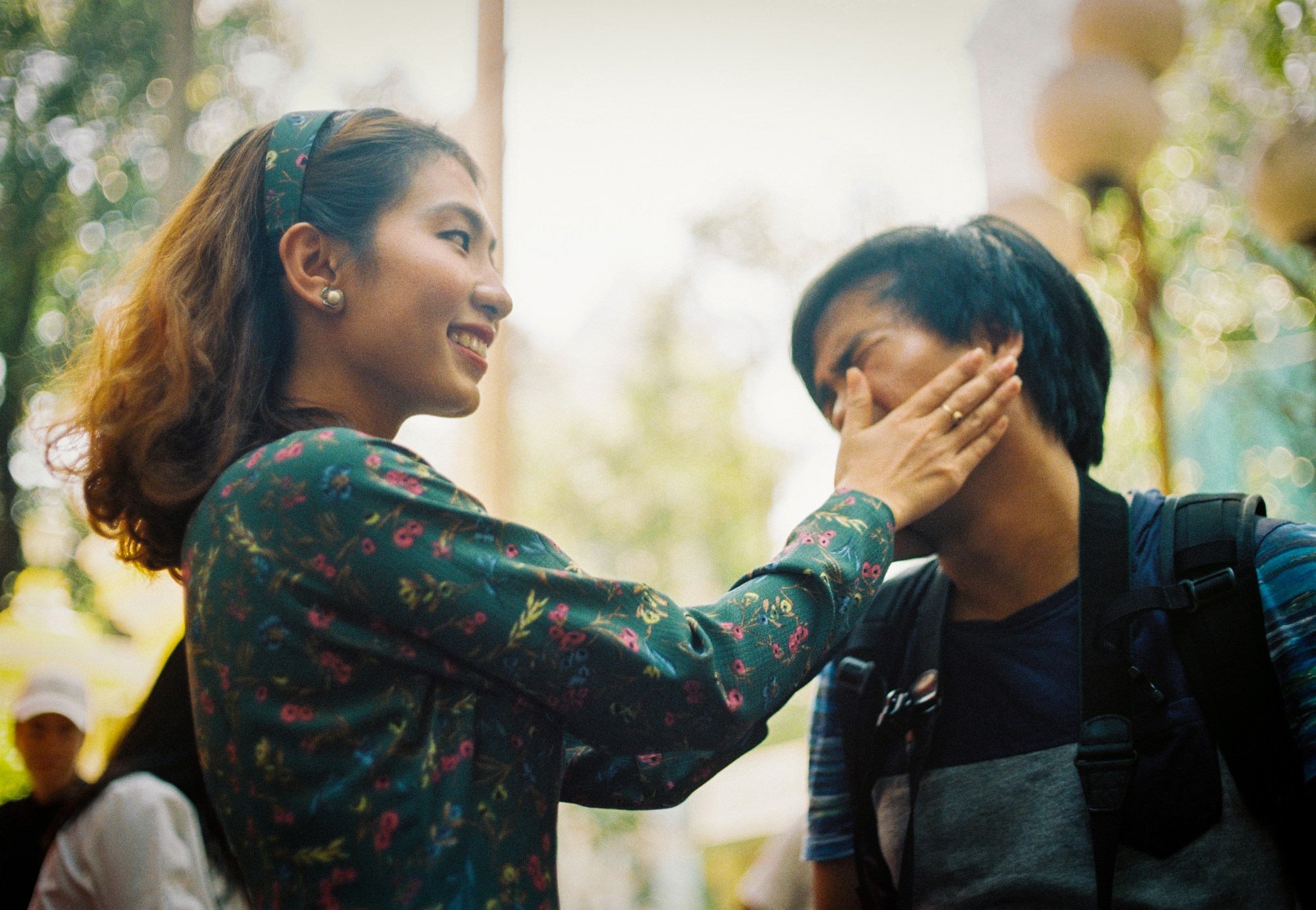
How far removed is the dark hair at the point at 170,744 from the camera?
125cm

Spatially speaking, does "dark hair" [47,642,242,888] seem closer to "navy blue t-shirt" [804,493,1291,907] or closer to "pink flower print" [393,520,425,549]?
"pink flower print" [393,520,425,549]

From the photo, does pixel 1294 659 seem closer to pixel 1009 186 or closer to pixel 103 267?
pixel 1009 186

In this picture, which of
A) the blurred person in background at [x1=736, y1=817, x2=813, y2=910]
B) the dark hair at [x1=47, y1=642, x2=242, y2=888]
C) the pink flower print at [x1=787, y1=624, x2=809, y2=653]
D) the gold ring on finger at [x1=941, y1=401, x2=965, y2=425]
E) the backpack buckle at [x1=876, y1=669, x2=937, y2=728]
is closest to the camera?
the pink flower print at [x1=787, y1=624, x2=809, y2=653]

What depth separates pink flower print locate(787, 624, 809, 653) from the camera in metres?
1.12

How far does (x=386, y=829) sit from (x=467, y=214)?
0.86m

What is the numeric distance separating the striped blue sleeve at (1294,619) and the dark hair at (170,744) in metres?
1.47

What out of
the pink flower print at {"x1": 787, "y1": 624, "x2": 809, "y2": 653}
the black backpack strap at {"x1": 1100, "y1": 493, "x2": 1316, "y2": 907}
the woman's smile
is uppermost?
the woman's smile

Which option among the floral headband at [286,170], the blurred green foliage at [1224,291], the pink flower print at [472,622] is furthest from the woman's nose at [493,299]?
the blurred green foliage at [1224,291]

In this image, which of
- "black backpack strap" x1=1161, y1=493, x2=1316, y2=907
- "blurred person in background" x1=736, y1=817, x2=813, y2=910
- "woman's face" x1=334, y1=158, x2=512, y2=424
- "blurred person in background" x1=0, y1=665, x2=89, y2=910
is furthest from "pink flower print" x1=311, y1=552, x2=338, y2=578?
"blurred person in background" x1=0, y1=665, x2=89, y2=910

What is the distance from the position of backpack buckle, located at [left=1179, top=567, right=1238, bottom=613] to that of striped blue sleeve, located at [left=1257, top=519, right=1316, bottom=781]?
1.8 inches

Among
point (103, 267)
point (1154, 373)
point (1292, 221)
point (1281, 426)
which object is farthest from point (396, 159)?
point (1281, 426)

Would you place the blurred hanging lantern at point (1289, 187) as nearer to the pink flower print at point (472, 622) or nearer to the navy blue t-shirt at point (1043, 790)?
the navy blue t-shirt at point (1043, 790)

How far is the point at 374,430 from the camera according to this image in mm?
1314

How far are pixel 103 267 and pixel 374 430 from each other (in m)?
3.32
